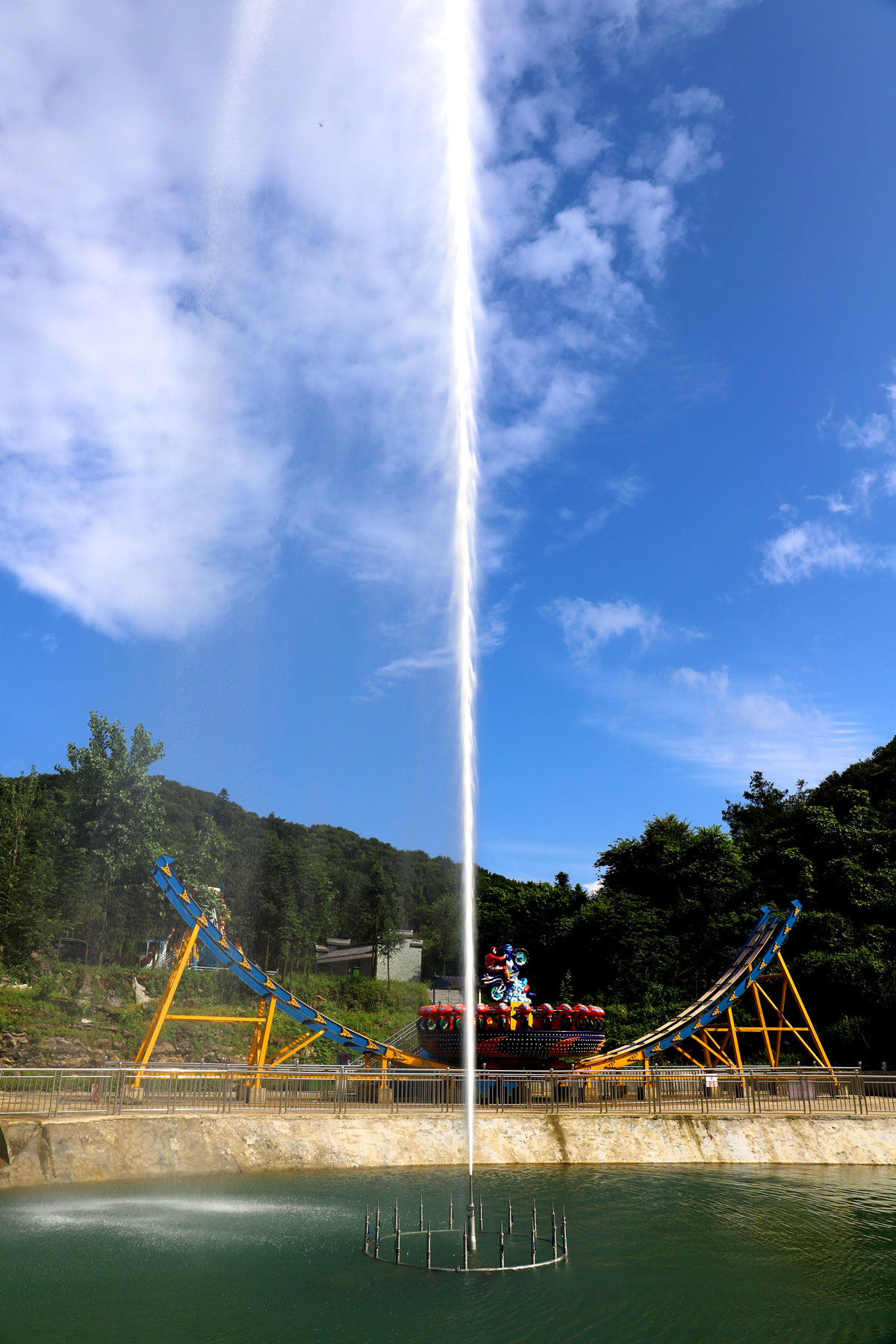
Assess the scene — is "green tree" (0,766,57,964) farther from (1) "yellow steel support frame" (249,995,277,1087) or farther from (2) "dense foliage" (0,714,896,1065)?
(1) "yellow steel support frame" (249,995,277,1087)

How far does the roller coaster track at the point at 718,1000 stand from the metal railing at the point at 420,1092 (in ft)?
7.20

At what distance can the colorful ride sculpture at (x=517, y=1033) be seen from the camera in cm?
2928

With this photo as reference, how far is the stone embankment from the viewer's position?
58.4 ft

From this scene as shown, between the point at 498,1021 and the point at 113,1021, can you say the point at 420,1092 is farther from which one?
the point at 113,1021

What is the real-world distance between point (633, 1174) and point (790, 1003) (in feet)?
87.3

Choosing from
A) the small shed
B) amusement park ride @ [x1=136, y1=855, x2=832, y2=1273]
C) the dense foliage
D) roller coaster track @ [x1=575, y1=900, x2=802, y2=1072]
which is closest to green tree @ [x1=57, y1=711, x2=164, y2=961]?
the dense foliage

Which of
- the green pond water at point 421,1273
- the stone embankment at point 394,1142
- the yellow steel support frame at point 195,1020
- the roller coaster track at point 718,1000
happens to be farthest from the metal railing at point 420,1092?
the green pond water at point 421,1273

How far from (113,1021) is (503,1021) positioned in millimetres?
25813

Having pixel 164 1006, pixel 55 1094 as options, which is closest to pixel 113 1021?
pixel 164 1006

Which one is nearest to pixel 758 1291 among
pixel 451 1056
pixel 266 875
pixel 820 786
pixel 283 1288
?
pixel 283 1288

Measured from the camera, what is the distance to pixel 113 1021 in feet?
150

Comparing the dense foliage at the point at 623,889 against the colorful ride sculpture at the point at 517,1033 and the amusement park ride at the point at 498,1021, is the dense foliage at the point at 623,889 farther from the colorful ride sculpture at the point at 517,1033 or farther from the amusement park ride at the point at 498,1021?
the colorful ride sculpture at the point at 517,1033

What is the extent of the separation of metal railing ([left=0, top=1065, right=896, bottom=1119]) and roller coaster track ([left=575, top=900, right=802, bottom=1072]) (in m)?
2.20

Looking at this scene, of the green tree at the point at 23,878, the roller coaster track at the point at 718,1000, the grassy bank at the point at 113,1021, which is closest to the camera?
the roller coaster track at the point at 718,1000
